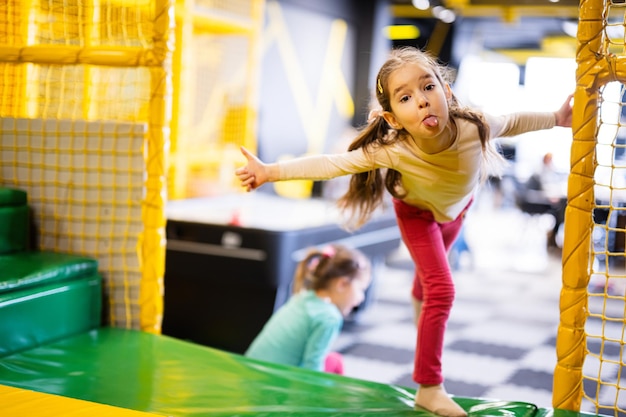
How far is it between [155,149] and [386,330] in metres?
2.34

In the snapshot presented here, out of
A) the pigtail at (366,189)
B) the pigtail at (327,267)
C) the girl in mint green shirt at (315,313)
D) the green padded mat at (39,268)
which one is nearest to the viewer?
the pigtail at (366,189)

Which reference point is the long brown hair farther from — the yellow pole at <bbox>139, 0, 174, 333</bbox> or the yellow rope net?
the yellow pole at <bbox>139, 0, 174, 333</bbox>

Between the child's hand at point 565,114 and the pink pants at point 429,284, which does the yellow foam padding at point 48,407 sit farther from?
the child's hand at point 565,114

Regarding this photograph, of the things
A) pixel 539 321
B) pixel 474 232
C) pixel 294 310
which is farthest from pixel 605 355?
pixel 474 232

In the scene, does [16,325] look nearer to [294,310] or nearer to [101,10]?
[294,310]

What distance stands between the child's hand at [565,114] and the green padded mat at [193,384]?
85 centimetres

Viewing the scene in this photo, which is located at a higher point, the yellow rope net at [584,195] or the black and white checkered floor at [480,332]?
the yellow rope net at [584,195]

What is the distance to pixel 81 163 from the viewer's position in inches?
111

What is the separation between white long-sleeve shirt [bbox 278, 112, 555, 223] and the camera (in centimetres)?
204

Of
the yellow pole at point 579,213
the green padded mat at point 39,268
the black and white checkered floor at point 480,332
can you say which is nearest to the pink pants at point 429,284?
the yellow pole at point 579,213

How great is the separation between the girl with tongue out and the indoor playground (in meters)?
0.16

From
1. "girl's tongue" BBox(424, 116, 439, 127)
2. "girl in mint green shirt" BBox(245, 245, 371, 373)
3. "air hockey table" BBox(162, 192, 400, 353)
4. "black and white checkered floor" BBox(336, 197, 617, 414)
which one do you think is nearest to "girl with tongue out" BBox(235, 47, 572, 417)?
"girl's tongue" BBox(424, 116, 439, 127)

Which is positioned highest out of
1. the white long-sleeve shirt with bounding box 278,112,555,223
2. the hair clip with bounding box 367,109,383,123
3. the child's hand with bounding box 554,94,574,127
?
the child's hand with bounding box 554,94,574,127

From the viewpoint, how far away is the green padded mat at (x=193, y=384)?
2055 mm
